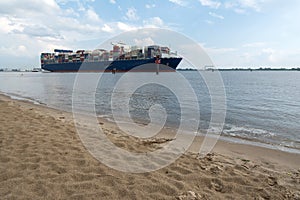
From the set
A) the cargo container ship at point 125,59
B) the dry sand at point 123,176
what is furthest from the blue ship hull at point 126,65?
the dry sand at point 123,176

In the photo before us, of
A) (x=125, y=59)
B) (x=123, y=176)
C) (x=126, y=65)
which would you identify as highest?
(x=125, y=59)

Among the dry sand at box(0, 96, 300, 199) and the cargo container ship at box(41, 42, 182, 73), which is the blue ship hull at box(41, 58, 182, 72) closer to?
the cargo container ship at box(41, 42, 182, 73)

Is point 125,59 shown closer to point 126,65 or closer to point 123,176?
point 126,65

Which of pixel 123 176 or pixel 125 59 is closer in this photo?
pixel 123 176

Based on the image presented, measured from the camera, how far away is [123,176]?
12.4ft

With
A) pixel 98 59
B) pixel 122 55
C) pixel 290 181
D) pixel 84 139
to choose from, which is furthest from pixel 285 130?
pixel 98 59

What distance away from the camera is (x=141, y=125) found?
996 cm

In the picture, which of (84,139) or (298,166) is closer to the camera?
(298,166)

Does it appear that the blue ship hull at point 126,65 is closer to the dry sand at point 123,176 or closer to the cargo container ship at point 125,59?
the cargo container ship at point 125,59

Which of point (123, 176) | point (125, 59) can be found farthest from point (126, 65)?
point (123, 176)

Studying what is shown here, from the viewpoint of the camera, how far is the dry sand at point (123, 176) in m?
3.20

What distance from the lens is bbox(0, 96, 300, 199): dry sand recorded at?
10.5 ft

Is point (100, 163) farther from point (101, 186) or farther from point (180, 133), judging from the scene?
point (180, 133)

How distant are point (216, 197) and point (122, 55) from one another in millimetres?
84835
